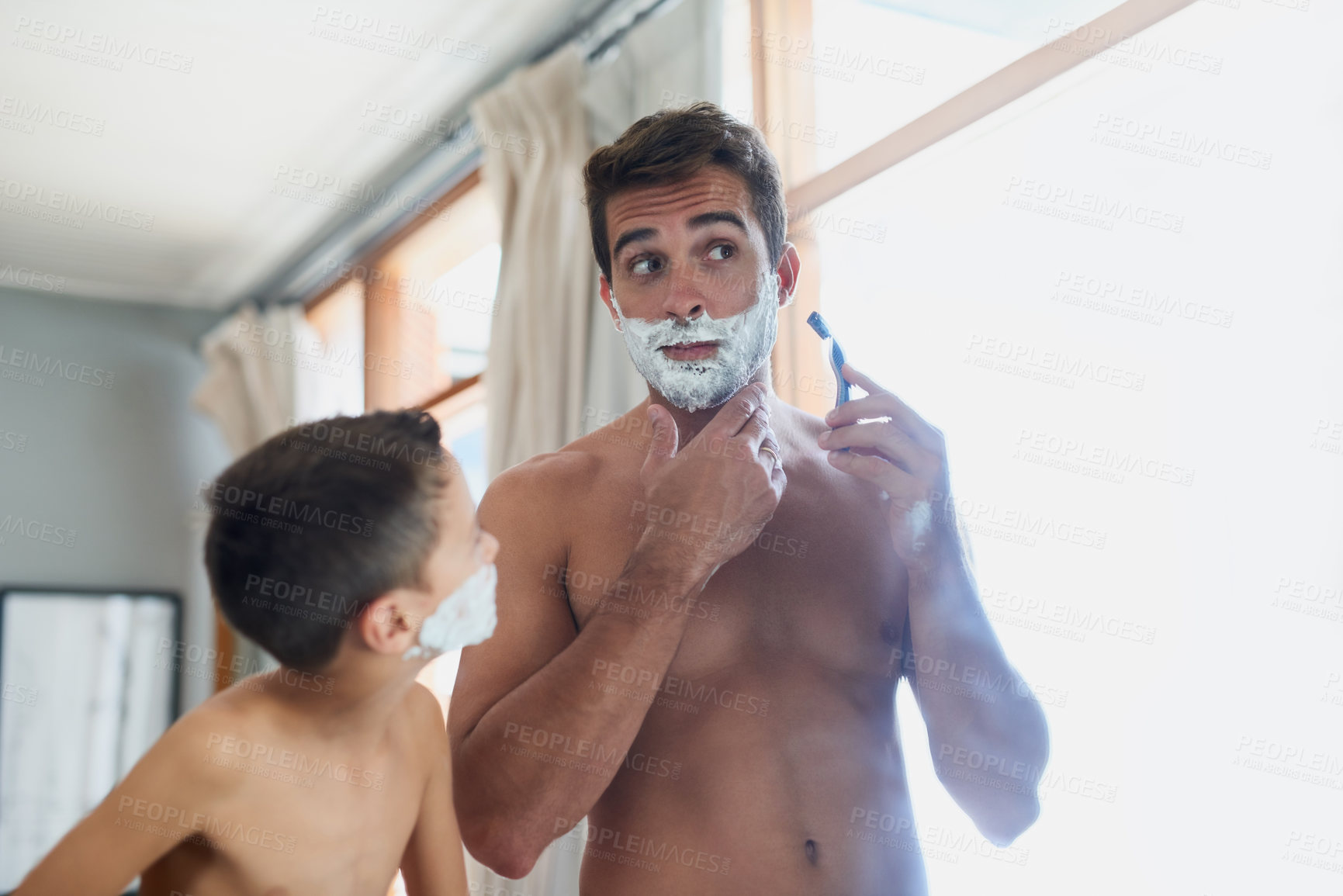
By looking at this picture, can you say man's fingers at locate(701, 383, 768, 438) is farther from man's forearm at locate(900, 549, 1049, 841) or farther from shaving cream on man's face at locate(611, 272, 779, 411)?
man's forearm at locate(900, 549, 1049, 841)

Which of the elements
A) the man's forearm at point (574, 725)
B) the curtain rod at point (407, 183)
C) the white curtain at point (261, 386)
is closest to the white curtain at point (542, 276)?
the curtain rod at point (407, 183)

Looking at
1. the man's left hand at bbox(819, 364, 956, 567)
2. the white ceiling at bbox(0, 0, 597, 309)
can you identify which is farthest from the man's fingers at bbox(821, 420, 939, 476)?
the white ceiling at bbox(0, 0, 597, 309)

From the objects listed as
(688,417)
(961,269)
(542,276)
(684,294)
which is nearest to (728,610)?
(688,417)

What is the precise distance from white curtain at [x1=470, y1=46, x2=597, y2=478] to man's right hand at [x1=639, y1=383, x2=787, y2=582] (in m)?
1.32

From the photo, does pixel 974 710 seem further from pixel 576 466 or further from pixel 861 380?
pixel 576 466

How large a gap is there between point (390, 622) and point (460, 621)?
0.16ft

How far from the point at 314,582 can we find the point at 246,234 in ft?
11.2

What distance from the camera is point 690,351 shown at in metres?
1.00

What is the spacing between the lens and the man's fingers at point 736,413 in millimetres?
874

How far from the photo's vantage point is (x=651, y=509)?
836mm

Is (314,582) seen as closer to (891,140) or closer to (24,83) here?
(891,140)

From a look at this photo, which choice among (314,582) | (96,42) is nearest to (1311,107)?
(314,582)

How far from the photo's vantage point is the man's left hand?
0.94m

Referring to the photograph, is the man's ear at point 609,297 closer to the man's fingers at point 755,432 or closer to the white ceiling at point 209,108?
the man's fingers at point 755,432
